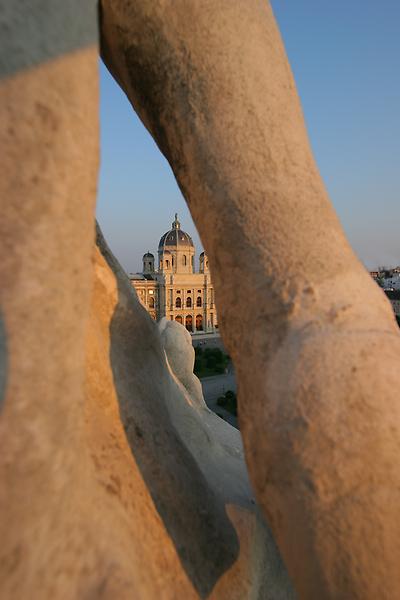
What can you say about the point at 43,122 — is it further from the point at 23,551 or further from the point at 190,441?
the point at 190,441

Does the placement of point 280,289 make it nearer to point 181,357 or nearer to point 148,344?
point 148,344

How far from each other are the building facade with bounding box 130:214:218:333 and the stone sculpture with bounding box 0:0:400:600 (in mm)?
28044

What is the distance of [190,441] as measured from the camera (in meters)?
1.90

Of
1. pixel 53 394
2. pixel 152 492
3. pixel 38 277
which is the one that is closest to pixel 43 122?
pixel 38 277

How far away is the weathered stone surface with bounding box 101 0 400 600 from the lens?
104 centimetres

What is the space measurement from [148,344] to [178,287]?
93.0 feet

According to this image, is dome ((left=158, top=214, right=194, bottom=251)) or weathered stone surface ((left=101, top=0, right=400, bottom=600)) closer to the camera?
weathered stone surface ((left=101, top=0, right=400, bottom=600))

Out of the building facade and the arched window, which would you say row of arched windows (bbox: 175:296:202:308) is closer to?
the building facade

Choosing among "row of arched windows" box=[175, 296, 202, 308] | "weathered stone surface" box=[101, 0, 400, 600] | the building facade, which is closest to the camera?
"weathered stone surface" box=[101, 0, 400, 600]

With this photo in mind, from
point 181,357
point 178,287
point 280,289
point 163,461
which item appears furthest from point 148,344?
point 178,287

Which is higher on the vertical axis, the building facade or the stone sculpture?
the building facade

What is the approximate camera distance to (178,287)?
3006cm

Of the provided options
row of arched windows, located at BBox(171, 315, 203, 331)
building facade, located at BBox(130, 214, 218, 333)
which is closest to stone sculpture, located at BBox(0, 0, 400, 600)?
building facade, located at BBox(130, 214, 218, 333)

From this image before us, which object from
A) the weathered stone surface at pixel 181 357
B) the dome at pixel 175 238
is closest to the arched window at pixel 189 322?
the dome at pixel 175 238
